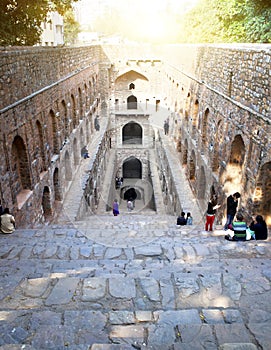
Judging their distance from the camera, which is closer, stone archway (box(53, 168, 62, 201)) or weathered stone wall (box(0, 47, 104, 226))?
weathered stone wall (box(0, 47, 104, 226))

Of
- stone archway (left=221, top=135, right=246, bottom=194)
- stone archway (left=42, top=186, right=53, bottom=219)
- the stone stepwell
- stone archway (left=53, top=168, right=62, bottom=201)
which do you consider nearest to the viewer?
the stone stepwell

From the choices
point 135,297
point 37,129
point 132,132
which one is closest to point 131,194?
point 132,132

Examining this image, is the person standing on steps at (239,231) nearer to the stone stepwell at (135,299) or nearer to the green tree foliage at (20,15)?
the stone stepwell at (135,299)

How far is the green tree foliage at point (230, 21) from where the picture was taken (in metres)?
14.5

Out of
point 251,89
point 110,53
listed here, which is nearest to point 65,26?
point 110,53

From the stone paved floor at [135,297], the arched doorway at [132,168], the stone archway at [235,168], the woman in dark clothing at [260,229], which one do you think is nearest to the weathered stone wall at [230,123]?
the stone archway at [235,168]

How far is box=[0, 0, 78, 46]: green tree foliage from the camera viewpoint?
12148 mm

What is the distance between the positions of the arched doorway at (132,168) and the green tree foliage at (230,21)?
34.7 ft

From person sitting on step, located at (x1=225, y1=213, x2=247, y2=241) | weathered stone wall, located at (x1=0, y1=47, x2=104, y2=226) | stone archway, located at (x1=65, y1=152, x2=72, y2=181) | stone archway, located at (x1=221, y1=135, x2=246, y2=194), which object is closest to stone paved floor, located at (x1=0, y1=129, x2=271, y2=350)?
person sitting on step, located at (x1=225, y1=213, x2=247, y2=241)

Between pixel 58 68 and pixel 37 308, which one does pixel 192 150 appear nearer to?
pixel 58 68

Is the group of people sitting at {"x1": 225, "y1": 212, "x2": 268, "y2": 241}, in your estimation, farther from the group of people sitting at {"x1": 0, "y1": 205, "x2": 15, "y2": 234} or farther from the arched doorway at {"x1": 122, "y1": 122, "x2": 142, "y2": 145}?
the arched doorway at {"x1": 122, "y1": 122, "x2": 142, "y2": 145}

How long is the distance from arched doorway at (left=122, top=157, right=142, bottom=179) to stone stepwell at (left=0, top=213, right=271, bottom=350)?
2280 centimetres

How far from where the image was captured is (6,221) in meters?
7.31

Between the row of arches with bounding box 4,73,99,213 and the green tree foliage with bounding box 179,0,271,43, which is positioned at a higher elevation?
the green tree foliage with bounding box 179,0,271,43
